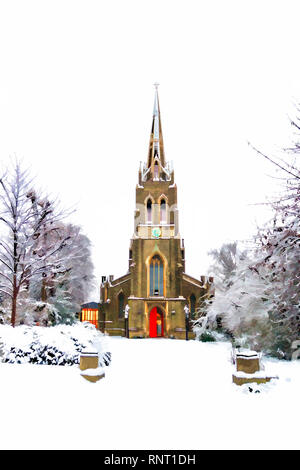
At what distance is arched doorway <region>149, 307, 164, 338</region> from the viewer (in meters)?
35.5

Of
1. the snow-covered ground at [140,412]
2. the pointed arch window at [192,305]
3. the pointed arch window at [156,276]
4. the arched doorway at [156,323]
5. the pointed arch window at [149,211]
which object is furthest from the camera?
the pointed arch window at [149,211]

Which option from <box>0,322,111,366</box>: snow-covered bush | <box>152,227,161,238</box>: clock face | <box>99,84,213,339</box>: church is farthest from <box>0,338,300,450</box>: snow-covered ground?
<box>152,227,161,238</box>: clock face

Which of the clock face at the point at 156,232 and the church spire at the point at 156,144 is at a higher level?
the church spire at the point at 156,144

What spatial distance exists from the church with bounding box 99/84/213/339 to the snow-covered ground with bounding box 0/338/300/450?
24.3 meters

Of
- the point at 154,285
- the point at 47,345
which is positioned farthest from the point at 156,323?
the point at 47,345

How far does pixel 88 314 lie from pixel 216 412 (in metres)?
45.3

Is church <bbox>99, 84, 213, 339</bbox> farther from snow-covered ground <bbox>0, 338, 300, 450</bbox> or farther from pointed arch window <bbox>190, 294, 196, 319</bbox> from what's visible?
snow-covered ground <bbox>0, 338, 300, 450</bbox>

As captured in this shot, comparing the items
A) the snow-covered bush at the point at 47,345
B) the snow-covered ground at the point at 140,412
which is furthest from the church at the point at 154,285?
the snow-covered ground at the point at 140,412

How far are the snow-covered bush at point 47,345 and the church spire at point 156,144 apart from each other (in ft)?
112

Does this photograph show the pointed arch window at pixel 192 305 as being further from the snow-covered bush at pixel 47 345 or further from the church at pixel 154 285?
the snow-covered bush at pixel 47 345

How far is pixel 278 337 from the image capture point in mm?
13492

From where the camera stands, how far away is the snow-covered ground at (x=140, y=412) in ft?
16.8

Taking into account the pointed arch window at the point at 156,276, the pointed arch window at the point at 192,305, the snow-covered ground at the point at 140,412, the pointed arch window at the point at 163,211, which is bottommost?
the snow-covered ground at the point at 140,412

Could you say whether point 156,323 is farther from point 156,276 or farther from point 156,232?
point 156,232
